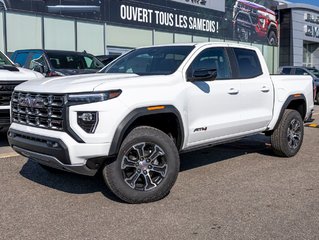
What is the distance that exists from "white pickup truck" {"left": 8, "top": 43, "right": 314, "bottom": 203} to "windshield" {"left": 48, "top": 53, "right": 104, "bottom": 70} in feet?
13.9

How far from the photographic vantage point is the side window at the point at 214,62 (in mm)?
5465

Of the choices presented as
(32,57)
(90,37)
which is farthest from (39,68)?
(90,37)

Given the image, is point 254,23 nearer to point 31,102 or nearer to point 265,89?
point 265,89

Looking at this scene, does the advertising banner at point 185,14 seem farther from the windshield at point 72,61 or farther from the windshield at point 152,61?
the windshield at point 152,61

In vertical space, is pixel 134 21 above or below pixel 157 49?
above

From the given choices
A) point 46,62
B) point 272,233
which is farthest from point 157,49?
point 46,62

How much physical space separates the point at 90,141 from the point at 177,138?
1.26 metres

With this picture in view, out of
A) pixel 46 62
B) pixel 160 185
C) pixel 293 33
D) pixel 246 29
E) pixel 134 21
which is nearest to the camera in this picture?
pixel 160 185

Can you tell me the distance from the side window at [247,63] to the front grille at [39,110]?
2775mm

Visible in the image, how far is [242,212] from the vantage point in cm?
442

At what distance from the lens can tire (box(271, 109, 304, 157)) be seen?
6.89 metres

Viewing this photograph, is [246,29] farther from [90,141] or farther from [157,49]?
[90,141]

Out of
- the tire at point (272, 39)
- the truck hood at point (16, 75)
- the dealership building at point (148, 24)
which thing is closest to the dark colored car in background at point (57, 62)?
the truck hood at point (16, 75)

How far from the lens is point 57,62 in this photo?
1007 centimetres
